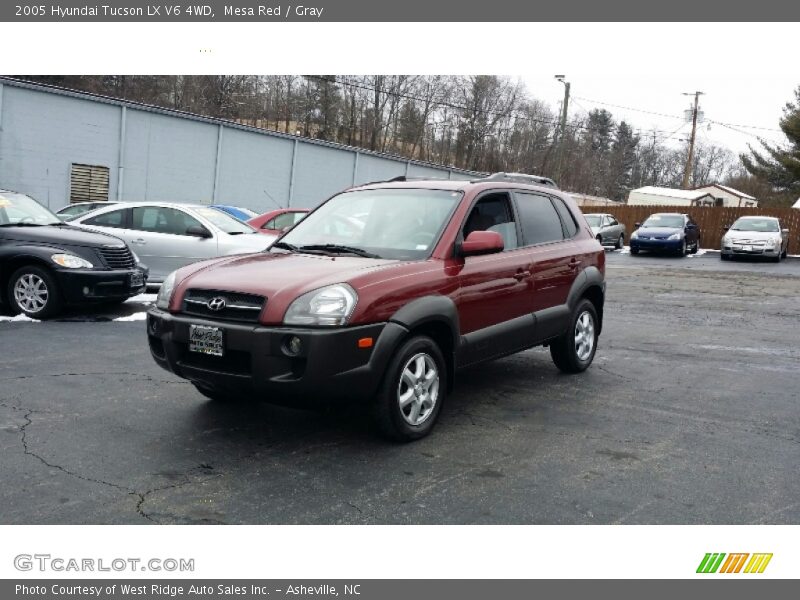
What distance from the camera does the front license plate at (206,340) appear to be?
4.35m

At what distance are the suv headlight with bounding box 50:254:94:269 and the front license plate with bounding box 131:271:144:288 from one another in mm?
580

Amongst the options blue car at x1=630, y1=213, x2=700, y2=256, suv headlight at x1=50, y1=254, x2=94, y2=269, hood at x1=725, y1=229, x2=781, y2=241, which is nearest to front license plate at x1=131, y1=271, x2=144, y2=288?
suv headlight at x1=50, y1=254, x2=94, y2=269

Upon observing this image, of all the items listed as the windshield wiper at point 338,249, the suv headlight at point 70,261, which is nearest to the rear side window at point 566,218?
the windshield wiper at point 338,249

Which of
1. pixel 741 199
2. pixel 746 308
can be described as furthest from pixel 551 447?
pixel 741 199

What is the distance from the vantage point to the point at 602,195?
77.4m

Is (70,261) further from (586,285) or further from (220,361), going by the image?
(586,285)

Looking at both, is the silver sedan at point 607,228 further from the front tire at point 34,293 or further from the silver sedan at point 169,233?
the front tire at point 34,293

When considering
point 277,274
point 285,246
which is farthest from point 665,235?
point 277,274

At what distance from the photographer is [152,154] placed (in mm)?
21859

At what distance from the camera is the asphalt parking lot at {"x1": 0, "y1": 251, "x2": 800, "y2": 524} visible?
370cm

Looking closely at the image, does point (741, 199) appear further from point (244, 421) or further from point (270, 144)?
point (244, 421)

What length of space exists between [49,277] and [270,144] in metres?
17.7

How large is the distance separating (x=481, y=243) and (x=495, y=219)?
79 cm

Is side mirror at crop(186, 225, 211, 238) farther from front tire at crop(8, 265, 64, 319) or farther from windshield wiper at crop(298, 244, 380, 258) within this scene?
windshield wiper at crop(298, 244, 380, 258)
